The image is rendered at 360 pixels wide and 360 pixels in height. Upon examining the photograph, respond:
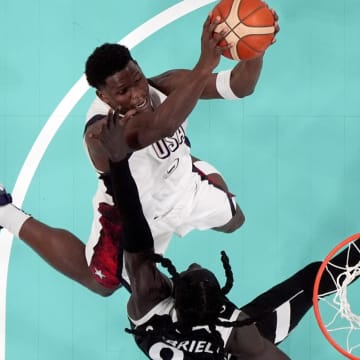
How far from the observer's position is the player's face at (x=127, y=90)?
276 cm

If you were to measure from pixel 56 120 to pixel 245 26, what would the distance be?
1.95 meters

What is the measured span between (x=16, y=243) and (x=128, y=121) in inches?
77.7

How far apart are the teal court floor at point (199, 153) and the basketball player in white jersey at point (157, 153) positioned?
540mm

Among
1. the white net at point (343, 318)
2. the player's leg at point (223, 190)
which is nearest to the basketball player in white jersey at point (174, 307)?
the player's leg at point (223, 190)

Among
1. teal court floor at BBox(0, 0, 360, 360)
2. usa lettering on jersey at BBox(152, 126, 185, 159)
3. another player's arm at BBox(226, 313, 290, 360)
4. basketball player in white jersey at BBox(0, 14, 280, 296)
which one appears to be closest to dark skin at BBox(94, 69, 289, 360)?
another player's arm at BBox(226, 313, 290, 360)

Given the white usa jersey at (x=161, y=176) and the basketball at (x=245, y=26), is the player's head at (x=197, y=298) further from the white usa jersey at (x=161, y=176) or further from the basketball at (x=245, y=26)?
the basketball at (x=245, y=26)

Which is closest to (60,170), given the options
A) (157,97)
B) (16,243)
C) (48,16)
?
(16,243)

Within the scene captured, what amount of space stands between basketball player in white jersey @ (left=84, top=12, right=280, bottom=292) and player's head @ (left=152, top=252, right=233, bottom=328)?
1.88ft

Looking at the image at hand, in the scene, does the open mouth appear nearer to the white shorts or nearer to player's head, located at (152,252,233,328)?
the white shorts

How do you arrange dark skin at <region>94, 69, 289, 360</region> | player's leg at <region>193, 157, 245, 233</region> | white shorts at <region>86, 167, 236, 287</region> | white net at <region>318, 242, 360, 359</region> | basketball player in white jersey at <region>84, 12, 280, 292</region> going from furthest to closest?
white net at <region>318, 242, 360, 359</region> < player's leg at <region>193, 157, 245, 233</region> < white shorts at <region>86, 167, 236, 287</region> < dark skin at <region>94, 69, 289, 360</region> < basketball player in white jersey at <region>84, 12, 280, 292</region>

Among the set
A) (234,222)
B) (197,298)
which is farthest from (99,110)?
(234,222)

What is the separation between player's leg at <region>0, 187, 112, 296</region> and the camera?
11.2ft

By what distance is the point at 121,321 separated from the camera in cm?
419

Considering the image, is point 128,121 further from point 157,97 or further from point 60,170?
point 60,170
